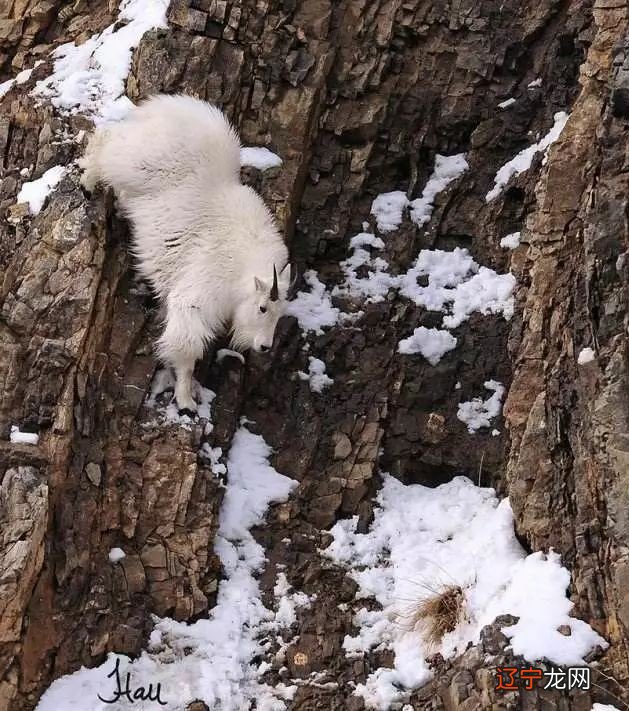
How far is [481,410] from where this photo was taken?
9.18 m

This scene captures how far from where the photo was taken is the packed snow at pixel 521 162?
10078 mm

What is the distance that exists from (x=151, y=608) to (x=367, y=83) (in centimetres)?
628

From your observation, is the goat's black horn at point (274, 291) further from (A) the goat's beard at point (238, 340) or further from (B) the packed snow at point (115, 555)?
(B) the packed snow at point (115, 555)

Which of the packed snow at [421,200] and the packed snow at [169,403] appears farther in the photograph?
the packed snow at [421,200]

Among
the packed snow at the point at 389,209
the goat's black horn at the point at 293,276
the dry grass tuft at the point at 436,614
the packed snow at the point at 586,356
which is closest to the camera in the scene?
the packed snow at the point at 586,356

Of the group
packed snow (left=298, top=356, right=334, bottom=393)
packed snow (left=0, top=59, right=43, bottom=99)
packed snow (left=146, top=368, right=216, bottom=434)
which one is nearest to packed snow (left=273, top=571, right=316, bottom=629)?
packed snow (left=146, top=368, right=216, bottom=434)

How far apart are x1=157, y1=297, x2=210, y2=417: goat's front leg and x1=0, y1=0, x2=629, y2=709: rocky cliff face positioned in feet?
0.83

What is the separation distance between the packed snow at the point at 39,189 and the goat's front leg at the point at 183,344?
1579 millimetres

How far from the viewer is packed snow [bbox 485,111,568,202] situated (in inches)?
397

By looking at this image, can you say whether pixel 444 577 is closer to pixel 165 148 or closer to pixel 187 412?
pixel 187 412

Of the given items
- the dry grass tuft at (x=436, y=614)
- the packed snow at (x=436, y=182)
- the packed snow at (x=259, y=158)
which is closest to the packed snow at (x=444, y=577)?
the dry grass tuft at (x=436, y=614)

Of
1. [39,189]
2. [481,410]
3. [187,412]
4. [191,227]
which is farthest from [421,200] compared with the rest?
[39,189]

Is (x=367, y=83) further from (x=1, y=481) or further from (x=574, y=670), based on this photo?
(x=574, y=670)

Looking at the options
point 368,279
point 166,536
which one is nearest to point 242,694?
point 166,536
